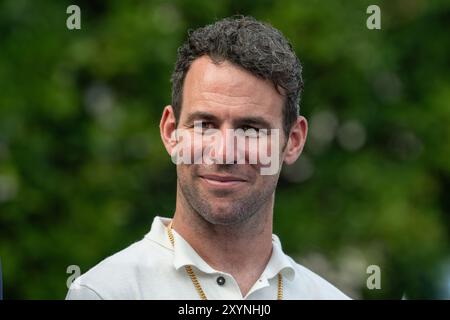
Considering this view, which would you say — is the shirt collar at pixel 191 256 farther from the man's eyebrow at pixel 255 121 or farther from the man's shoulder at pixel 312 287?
the man's eyebrow at pixel 255 121

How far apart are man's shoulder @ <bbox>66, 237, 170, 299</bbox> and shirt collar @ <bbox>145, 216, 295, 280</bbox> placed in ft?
0.14

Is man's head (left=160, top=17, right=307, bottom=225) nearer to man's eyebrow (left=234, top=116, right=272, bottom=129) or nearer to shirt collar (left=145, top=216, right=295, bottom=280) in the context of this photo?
man's eyebrow (left=234, top=116, right=272, bottom=129)

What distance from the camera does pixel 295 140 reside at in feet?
13.5

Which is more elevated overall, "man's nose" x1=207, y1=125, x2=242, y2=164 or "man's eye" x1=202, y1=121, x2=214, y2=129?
"man's eye" x1=202, y1=121, x2=214, y2=129

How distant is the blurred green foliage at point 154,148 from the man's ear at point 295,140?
3868mm

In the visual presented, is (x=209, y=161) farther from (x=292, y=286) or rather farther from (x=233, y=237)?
(x=292, y=286)

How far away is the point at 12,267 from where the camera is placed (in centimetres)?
810

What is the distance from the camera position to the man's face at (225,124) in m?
3.80

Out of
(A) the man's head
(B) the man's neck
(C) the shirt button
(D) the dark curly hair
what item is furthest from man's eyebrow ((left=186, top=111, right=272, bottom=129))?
(C) the shirt button

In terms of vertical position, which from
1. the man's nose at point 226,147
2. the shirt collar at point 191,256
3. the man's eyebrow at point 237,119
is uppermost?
the man's eyebrow at point 237,119

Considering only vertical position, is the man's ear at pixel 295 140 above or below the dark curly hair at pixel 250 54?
below

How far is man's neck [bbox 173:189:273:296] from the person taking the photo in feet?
12.8

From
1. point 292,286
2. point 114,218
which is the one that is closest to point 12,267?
point 114,218

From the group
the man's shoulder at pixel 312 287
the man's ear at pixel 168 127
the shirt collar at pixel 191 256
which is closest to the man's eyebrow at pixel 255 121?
the man's ear at pixel 168 127
